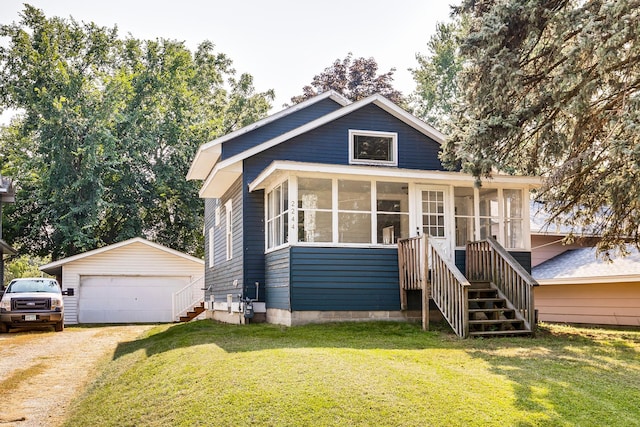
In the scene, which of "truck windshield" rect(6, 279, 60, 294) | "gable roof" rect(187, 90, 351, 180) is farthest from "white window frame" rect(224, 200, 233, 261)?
"truck windshield" rect(6, 279, 60, 294)

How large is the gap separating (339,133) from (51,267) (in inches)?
627

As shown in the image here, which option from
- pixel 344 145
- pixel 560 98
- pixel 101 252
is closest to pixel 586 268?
pixel 344 145

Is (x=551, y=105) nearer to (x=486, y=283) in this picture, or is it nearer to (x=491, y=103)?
(x=491, y=103)

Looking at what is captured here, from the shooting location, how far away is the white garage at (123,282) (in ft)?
86.6

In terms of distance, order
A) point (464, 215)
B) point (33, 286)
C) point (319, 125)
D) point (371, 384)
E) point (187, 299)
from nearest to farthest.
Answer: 1. point (371, 384)
2. point (464, 215)
3. point (319, 125)
4. point (33, 286)
5. point (187, 299)

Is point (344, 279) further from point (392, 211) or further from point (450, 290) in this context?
point (450, 290)

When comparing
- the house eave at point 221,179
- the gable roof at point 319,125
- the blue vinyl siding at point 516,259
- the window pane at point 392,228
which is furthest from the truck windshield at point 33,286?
the blue vinyl siding at point 516,259

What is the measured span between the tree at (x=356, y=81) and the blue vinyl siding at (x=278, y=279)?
23.1 metres

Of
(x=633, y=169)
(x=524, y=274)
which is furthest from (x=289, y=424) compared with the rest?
(x=524, y=274)

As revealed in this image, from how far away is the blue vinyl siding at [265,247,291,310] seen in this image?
13.7 m

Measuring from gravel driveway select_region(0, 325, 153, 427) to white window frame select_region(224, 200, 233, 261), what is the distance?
11.3 ft

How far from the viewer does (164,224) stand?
36.8 meters

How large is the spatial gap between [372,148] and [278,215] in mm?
3551

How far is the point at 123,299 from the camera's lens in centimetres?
2673
